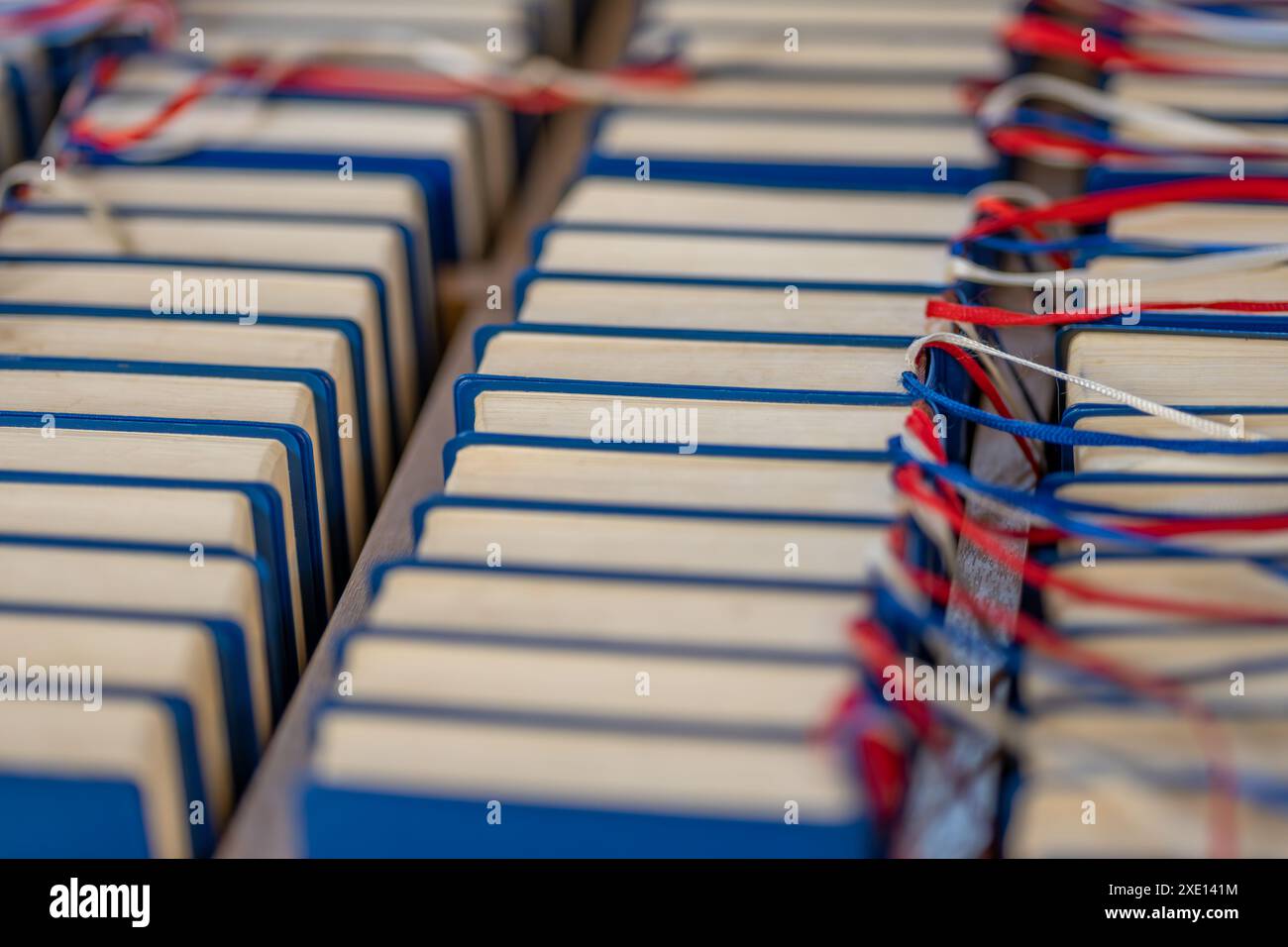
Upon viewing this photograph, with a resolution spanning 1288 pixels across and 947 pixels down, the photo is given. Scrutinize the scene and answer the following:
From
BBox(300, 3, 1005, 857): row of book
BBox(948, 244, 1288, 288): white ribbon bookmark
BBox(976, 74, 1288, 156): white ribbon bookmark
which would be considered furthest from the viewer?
BBox(976, 74, 1288, 156): white ribbon bookmark

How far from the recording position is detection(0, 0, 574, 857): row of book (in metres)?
0.92

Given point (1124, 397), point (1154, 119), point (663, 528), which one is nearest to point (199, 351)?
point (663, 528)

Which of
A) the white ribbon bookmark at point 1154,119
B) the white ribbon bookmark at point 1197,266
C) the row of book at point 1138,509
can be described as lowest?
the row of book at point 1138,509

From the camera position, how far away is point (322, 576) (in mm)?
1175

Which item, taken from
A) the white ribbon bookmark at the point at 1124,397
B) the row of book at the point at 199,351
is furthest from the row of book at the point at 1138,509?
the row of book at the point at 199,351

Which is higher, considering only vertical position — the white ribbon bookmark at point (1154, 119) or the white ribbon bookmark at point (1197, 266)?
the white ribbon bookmark at point (1154, 119)

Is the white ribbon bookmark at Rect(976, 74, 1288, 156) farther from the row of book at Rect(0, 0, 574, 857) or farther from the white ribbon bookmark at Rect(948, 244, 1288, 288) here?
the row of book at Rect(0, 0, 574, 857)

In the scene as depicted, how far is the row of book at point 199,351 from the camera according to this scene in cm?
92

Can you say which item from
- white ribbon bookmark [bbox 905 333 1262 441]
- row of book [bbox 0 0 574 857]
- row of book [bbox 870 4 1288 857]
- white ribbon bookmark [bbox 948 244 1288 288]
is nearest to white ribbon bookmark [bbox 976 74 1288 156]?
row of book [bbox 870 4 1288 857]

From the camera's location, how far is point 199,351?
1.21m

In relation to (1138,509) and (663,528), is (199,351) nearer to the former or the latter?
(663,528)

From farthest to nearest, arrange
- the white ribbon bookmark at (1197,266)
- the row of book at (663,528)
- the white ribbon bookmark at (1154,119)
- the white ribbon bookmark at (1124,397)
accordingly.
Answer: the white ribbon bookmark at (1154,119)
the white ribbon bookmark at (1197,266)
the white ribbon bookmark at (1124,397)
the row of book at (663,528)

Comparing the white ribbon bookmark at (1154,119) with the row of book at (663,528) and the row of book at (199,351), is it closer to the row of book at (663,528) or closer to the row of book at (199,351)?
the row of book at (663,528)

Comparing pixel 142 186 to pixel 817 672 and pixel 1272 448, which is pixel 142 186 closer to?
pixel 817 672
